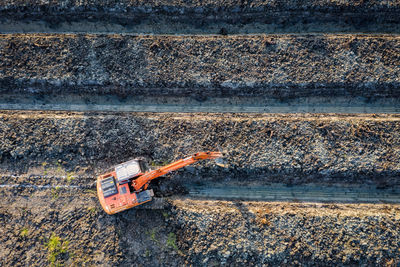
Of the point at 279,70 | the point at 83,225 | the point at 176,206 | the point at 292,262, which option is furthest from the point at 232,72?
the point at 83,225

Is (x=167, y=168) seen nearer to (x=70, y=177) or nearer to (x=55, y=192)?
(x=70, y=177)

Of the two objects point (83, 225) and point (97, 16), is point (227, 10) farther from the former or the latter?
point (83, 225)

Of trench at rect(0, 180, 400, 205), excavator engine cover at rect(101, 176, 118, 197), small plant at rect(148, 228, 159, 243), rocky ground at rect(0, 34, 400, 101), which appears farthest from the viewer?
rocky ground at rect(0, 34, 400, 101)

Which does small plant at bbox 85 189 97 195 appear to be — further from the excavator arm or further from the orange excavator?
the excavator arm

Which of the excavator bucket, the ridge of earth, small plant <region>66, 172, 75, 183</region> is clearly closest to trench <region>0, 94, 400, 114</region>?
the ridge of earth

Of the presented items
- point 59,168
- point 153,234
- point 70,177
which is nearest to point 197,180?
point 153,234

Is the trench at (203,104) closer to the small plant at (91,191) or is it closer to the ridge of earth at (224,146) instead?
the ridge of earth at (224,146)
